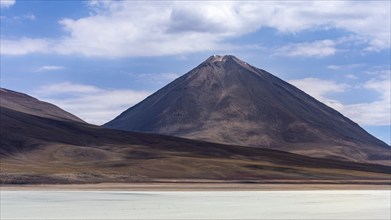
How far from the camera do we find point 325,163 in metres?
154

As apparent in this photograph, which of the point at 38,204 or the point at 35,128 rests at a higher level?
the point at 35,128

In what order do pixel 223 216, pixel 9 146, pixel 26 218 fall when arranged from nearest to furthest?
pixel 26 218, pixel 223 216, pixel 9 146

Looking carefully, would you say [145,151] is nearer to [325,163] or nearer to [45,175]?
[325,163]

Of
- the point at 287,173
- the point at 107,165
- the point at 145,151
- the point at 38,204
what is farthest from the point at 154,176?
the point at 38,204

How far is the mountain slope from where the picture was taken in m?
91.5

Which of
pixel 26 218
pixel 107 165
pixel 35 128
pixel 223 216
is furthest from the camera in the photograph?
pixel 35 128

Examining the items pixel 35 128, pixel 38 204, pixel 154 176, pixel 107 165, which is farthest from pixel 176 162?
pixel 38 204

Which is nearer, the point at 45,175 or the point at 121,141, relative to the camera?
the point at 45,175

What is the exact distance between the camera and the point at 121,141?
15950 centimetres

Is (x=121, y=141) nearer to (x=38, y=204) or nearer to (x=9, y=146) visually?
(x=9, y=146)

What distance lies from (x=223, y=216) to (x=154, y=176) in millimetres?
63945

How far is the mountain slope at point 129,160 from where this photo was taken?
9150 centimetres

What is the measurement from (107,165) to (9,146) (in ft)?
98.3

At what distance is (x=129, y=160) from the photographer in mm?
121688
